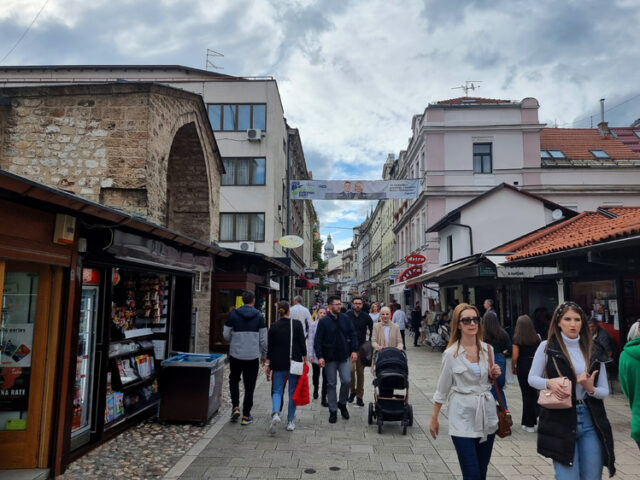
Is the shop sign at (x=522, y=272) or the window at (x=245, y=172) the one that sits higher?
the window at (x=245, y=172)

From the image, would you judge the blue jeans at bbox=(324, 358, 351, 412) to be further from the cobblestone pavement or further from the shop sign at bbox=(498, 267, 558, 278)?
the shop sign at bbox=(498, 267, 558, 278)

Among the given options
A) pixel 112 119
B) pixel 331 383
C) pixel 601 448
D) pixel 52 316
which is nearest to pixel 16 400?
pixel 52 316

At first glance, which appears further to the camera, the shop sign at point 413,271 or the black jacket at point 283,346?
the shop sign at point 413,271

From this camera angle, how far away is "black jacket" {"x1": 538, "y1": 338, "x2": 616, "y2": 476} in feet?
10.5

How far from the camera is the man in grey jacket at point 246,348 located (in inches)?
271

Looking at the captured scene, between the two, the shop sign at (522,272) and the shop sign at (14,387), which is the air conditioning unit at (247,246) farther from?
the shop sign at (14,387)

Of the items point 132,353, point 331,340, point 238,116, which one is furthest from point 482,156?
point 132,353

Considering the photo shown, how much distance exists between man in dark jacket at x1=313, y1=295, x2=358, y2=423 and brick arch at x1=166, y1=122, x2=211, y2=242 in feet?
22.9

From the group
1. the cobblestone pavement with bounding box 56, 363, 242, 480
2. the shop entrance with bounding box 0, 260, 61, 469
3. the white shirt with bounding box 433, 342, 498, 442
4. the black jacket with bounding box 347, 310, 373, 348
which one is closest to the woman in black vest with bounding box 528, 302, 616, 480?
the white shirt with bounding box 433, 342, 498, 442

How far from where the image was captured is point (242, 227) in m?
25.3

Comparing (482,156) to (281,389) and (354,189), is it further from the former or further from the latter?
(281,389)

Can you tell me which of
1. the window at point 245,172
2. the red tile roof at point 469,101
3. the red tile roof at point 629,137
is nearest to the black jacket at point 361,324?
the window at point 245,172

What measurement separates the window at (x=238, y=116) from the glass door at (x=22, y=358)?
21.5 meters

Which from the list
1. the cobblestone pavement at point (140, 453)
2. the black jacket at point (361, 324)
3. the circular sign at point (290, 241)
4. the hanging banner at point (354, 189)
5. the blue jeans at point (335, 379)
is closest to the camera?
the cobblestone pavement at point (140, 453)
